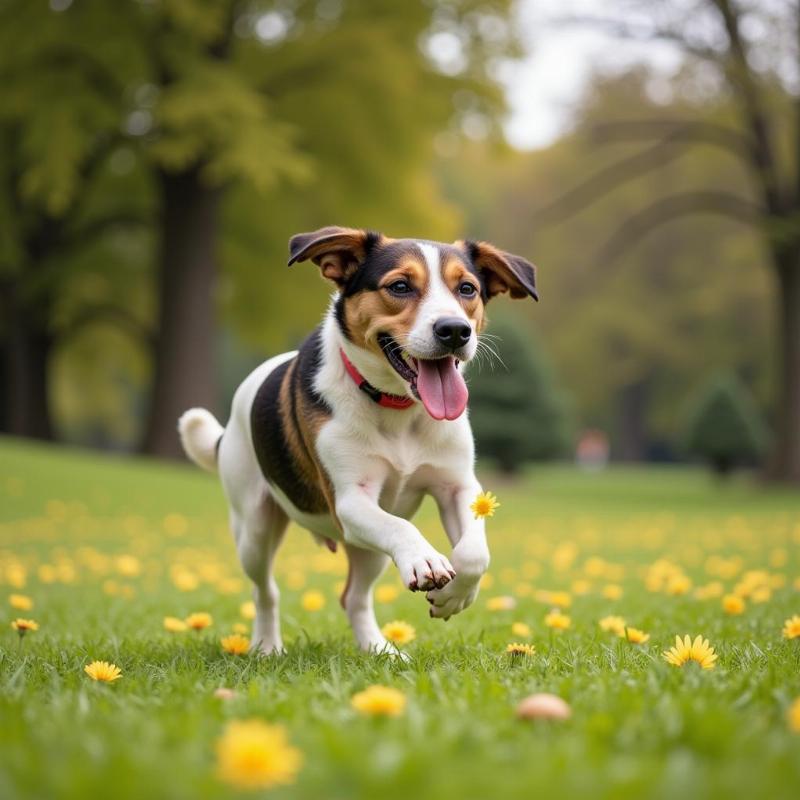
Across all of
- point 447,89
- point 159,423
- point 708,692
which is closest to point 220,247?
point 159,423

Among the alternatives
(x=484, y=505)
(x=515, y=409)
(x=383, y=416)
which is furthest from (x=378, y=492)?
(x=515, y=409)

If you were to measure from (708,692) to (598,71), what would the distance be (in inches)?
1158

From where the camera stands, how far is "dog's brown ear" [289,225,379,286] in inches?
149

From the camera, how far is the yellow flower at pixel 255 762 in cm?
164

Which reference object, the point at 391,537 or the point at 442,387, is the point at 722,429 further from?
the point at 391,537

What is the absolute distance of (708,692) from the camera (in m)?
2.49

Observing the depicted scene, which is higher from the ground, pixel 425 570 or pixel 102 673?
pixel 425 570

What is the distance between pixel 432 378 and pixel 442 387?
2.1 inches

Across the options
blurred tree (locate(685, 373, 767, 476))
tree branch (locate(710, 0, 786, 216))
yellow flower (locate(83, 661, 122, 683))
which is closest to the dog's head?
yellow flower (locate(83, 661, 122, 683))

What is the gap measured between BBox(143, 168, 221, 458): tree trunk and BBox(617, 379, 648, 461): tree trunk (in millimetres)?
28999

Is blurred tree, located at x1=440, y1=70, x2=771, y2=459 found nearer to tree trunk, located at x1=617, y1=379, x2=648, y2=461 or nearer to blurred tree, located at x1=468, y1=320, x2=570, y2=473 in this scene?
tree trunk, located at x1=617, y1=379, x2=648, y2=461

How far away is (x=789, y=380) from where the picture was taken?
70.9ft

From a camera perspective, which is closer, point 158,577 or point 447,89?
point 158,577

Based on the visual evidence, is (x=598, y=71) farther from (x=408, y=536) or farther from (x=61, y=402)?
(x=408, y=536)
